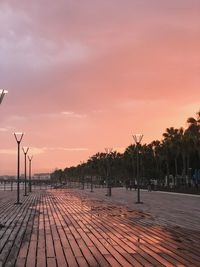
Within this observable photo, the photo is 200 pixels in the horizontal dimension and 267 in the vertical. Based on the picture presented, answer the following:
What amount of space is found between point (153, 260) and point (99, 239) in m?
3.04

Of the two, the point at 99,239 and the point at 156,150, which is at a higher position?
the point at 156,150

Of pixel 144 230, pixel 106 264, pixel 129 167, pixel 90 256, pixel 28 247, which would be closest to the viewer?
pixel 106 264

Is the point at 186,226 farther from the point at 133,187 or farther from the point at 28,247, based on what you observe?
the point at 133,187

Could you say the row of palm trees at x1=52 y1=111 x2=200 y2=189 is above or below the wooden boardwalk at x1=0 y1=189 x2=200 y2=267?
above

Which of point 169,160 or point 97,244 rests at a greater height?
point 169,160

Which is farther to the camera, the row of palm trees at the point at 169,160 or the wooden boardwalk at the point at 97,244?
the row of palm trees at the point at 169,160

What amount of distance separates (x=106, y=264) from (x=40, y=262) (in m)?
1.15

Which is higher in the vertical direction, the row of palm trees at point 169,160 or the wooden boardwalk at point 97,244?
the row of palm trees at point 169,160

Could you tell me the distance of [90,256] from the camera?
340 inches

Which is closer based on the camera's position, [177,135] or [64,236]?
[64,236]

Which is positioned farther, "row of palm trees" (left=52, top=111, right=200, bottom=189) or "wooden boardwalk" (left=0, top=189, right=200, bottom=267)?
"row of palm trees" (left=52, top=111, right=200, bottom=189)

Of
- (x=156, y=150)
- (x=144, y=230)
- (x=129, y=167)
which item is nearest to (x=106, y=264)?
(x=144, y=230)

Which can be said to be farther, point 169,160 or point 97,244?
point 169,160

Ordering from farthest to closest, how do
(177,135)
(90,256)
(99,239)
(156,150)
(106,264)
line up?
(156,150)
(177,135)
(99,239)
(90,256)
(106,264)
